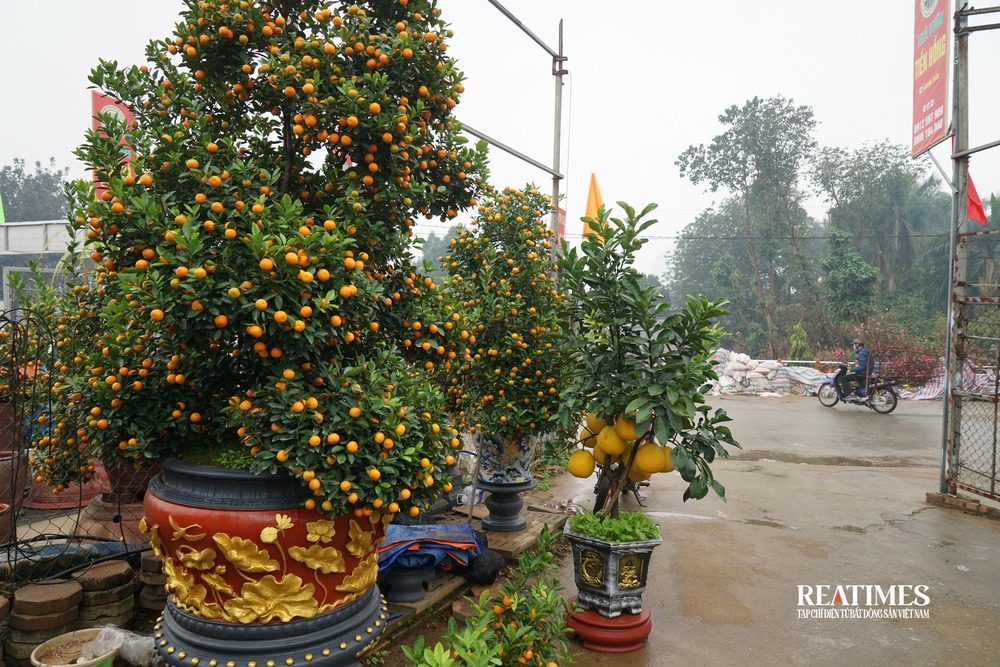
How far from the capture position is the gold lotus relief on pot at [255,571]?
224 cm

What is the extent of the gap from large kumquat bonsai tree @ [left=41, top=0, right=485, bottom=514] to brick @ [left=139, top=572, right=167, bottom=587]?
2.83 ft

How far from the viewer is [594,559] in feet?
12.1

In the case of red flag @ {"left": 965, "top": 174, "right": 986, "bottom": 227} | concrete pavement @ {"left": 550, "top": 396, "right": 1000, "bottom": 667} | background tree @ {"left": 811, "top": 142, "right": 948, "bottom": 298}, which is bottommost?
concrete pavement @ {"left": 550, "top": 396, "right": 1000, "bottom": 667}

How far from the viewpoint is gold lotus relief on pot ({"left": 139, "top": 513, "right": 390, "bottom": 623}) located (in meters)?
2.24

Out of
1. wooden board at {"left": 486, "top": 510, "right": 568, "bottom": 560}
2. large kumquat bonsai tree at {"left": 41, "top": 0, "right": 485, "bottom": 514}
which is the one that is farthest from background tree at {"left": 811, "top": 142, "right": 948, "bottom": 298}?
large kumquat bonsai tree at {"left": 41, "top": 0, "right": 485, "bottom": 514}

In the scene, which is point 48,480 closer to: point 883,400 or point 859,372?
point 883,400

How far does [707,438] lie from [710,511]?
341 cm

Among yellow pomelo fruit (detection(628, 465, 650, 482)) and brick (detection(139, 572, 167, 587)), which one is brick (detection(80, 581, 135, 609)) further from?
yellow pomelo fruit (detection(628, 465, 650, 482))

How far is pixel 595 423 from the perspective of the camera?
147 inches

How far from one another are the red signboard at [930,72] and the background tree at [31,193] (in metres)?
36.2

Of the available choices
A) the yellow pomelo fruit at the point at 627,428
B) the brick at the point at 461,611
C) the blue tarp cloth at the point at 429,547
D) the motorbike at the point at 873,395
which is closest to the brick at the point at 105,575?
the blue tarp cloth at the point at 429,547

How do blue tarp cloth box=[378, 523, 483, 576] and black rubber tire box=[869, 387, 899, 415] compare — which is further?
black rubber tire box=[869, 387, 899, 415]

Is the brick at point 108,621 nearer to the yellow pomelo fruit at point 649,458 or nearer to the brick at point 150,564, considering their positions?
the brick at point 150,564

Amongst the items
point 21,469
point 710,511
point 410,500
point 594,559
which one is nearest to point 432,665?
point 410,500
